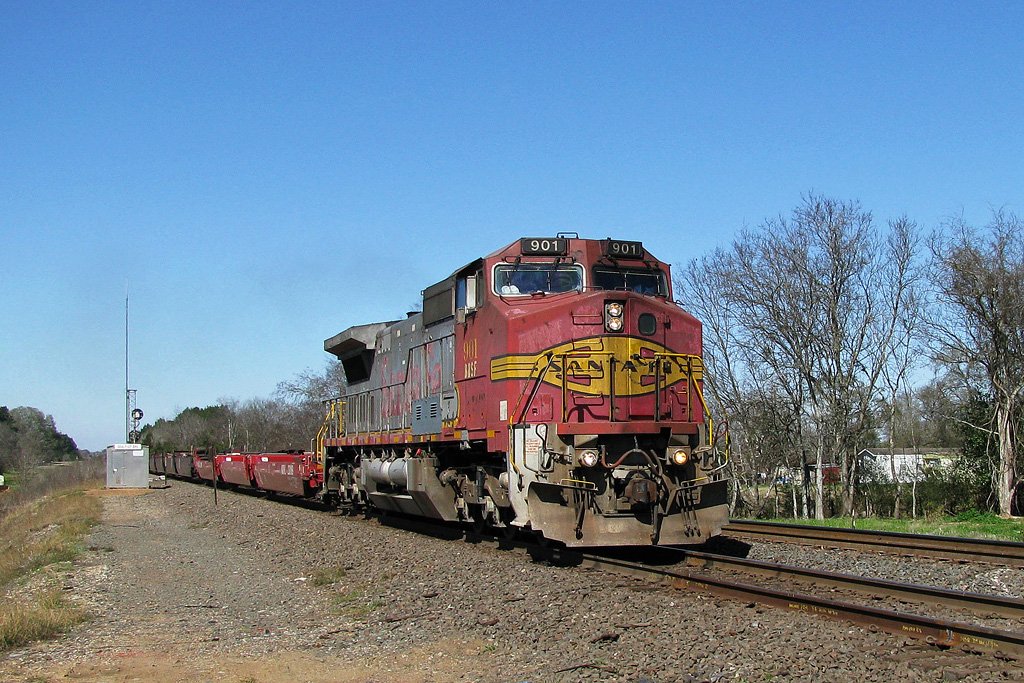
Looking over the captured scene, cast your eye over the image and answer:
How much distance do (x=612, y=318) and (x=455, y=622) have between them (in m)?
4.28

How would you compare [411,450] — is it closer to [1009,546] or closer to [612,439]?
[612,439]

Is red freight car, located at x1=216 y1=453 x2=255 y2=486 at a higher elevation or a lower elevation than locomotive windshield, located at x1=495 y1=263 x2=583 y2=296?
lower

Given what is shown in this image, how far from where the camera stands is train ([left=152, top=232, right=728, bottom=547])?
1045cm

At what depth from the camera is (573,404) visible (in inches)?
428

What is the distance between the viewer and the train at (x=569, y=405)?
10.5m

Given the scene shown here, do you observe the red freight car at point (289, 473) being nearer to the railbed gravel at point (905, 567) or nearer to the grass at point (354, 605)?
the grass at point (354, 605)

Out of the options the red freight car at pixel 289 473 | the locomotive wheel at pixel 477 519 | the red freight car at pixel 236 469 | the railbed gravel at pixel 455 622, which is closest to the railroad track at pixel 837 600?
the railbed gravel at pixel 455 622

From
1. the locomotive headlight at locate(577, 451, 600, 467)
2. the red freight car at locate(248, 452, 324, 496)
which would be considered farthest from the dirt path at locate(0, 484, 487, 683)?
the red freight car at locate(248, 452, 324, 496)

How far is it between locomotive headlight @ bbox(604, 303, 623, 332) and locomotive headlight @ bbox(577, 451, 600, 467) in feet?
5.16

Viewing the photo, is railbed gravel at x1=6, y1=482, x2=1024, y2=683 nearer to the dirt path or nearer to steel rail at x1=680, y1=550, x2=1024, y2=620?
the dirt path

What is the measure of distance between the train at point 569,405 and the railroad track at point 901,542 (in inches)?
80.8

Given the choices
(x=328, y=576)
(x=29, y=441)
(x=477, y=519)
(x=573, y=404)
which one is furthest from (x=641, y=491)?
(x=29, y=441)

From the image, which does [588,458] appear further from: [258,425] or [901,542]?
[258,425]

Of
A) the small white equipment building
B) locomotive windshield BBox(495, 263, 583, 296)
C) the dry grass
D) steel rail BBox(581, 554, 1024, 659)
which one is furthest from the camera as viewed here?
the small white equipment building
